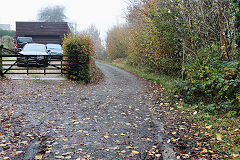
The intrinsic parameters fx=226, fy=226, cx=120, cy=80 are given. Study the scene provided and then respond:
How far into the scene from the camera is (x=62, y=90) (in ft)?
32.9

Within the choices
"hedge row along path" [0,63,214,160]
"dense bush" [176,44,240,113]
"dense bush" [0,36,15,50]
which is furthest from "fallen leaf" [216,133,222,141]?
"dense bush" [0,36,15,50]

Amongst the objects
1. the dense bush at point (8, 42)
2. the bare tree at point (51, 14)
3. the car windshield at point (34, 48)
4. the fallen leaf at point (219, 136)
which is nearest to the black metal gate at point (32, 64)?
the car windshield at point (34, 48)

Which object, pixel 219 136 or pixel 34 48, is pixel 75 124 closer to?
pixel 219 136

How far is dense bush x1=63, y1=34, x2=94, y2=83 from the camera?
12140mm

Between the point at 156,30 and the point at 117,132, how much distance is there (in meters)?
7.59

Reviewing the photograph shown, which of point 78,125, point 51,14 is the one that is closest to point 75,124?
point 78,125

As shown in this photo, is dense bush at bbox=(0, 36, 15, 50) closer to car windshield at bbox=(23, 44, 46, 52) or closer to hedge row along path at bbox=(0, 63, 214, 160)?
car windshield at bbox=(23, 44, 46, 52)

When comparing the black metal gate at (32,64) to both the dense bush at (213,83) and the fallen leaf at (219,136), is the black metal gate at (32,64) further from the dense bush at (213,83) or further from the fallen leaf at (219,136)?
the fallen leaf at (219,136)

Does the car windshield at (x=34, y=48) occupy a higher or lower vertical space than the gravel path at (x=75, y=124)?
higher

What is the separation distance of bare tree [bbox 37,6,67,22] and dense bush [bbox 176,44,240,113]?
4975 cm

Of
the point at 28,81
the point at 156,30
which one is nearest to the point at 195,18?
the point at 156,30

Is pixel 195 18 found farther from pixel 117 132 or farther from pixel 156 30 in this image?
pixel 117 132

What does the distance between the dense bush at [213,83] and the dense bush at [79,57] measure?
556 cm

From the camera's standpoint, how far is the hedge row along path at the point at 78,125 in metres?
4.25
